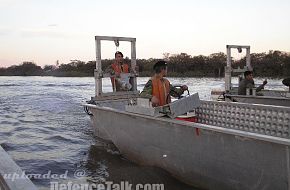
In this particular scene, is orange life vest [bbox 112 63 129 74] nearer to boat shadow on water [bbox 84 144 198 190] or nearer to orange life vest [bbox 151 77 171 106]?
boat shadow on water [bbox 84 144 198 190]

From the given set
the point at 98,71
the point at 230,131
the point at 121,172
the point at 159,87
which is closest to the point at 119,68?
the point at 98,71

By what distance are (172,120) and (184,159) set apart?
0.61 meters

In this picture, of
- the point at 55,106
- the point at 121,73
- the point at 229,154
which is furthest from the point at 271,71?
the point at 229,154

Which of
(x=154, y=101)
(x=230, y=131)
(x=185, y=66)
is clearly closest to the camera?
(x=230, y=131)

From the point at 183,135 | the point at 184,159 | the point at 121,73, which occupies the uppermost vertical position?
the point at 121,73

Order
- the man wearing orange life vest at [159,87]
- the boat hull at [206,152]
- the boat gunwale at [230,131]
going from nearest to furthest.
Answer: the boat gunwale at [230,131] < the boat hull at [206,152] < the man wearing orange life vest at [159,87]

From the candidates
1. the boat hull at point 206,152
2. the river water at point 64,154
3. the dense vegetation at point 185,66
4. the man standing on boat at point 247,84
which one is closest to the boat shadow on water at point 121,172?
the river water at point 64,154

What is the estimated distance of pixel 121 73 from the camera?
866 centimetres

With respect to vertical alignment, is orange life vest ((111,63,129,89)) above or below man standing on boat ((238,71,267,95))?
above

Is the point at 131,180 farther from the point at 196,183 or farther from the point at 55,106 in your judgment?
the point at 55,106

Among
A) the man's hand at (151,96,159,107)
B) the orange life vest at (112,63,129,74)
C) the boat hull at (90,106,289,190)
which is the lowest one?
the boat hull at (90,106,289,190)

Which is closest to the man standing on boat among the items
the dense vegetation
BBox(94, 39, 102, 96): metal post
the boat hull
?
BBox(94, 39, 102, 96): metal post

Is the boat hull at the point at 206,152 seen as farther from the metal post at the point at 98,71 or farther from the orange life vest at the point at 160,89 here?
the metal post at the point at 98,71

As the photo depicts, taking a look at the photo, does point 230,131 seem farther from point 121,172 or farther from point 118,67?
point 118,67
